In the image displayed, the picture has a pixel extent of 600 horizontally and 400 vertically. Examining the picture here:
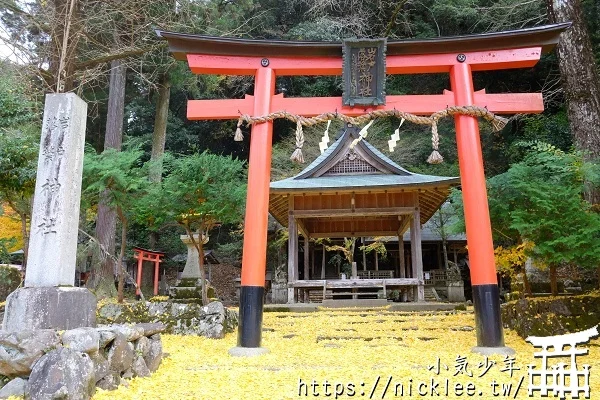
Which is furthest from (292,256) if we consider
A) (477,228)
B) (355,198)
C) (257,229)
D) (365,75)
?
(477,228)

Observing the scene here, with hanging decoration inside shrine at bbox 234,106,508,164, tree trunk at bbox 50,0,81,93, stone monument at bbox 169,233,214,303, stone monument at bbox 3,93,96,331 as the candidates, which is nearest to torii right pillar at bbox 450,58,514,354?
hanging decoration inside shrine at bbox 234,106,508,164

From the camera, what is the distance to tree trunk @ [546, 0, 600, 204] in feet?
29.7

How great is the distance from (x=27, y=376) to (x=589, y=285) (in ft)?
33.4

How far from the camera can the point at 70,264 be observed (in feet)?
→ 17.8

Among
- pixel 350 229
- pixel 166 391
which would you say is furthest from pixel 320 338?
pixel 350 229

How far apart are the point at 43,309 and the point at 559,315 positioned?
725 centimetres

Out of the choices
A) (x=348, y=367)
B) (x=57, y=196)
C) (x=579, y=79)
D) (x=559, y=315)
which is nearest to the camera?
(x=348, y=367)

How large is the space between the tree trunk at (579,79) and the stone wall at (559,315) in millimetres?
3322

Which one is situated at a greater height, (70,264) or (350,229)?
(350,229)

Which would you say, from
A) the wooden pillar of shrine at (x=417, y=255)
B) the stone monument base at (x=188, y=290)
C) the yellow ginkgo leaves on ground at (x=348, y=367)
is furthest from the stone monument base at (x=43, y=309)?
the wooden pillar of shrine at (x=417, y=255)

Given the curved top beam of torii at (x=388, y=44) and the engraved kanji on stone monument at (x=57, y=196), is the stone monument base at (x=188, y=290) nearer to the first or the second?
the engraved kanji on stone monument at (x=57, y=196)

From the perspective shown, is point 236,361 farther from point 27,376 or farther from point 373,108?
point 373,108

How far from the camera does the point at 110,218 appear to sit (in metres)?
13.7

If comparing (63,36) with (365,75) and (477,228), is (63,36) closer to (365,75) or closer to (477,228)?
(365,75)
